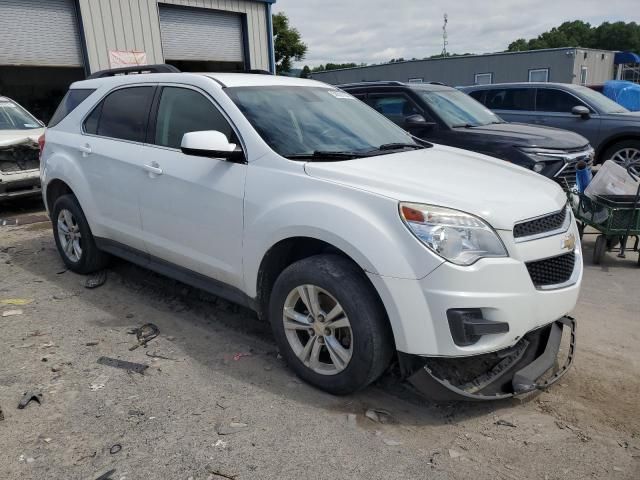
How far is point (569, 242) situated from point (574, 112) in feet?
25.0

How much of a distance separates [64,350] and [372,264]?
7.85 ft

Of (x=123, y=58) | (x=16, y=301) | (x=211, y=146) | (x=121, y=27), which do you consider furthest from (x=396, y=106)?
(x=121, y=27)

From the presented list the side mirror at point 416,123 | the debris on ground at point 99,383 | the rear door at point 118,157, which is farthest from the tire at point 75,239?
the side mirror at point 416,123

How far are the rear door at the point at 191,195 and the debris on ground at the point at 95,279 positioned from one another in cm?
113

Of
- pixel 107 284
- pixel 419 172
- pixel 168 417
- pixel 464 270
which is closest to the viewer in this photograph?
pixel 464 270

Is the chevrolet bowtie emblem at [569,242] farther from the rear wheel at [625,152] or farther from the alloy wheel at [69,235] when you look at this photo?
the rear wheel at [625,152]

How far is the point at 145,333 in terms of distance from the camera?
400 cm

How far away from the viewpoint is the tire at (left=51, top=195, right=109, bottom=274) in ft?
16.2

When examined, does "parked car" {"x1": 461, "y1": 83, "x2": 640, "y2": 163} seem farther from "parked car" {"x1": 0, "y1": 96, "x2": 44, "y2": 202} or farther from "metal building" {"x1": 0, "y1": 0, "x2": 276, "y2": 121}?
"parked car" {"x1": 0, "y1": 96, "x2": 44, "y2": 202}

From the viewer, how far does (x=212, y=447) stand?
2678 millimetres

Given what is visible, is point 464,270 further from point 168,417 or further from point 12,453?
point 12,453

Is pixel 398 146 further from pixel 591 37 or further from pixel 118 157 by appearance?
pixel 591 37

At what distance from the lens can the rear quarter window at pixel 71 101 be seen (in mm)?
4963

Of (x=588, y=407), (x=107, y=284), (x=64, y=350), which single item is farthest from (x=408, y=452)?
(x=107, y=284)
